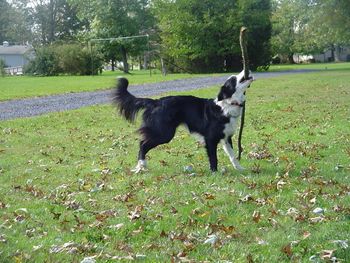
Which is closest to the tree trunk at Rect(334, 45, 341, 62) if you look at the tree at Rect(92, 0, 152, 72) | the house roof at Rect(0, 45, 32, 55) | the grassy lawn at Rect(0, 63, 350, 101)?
the tree at Rect(92, 0, 152, 72)

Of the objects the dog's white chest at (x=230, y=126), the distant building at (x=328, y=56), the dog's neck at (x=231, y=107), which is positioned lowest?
the dog's white chest at (x=230, y=126)

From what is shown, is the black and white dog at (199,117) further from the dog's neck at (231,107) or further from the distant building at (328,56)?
the distant building at (328,56)

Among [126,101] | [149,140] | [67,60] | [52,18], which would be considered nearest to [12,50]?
[52,18]

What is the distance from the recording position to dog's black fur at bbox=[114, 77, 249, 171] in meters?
8.30

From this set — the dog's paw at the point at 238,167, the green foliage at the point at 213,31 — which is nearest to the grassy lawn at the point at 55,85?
the green foliage at the point at 213,31

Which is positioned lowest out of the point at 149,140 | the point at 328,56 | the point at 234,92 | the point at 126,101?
the point at 149,140

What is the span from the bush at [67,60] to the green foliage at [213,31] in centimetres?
1019

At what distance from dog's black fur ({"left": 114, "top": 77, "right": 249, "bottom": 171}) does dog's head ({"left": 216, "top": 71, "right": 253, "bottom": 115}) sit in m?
0.02

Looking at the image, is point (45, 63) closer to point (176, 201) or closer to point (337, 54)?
point (176, 201)

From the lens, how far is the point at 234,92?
26.7 ft

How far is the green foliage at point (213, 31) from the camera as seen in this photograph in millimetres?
49969

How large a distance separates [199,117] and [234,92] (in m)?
0.78

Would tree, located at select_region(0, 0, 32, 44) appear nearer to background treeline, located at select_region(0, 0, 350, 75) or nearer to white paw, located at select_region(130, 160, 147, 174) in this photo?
background treeline, located at select_region(0, 0, 350, 75)

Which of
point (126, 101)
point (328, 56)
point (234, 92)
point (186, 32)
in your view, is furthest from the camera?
point (328, 56)
